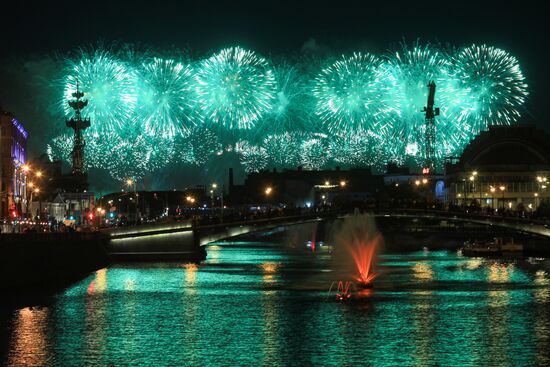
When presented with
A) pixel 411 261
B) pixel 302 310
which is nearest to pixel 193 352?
pixel 302 310

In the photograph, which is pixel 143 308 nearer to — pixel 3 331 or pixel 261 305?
pixel 261 305

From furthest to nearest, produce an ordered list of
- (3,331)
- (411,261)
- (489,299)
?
(411,261)
(489,299)
(3,331)

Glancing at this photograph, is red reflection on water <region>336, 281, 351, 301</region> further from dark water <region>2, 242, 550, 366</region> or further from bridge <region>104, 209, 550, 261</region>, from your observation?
bridge <region>104, 209, 550, 261</region>

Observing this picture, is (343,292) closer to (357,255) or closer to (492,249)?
(357,255)

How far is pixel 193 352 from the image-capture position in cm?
6081

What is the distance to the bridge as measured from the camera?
131 meters

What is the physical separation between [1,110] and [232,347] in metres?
99.6

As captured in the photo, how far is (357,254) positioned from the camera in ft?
443

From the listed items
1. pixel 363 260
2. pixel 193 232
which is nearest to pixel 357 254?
pixel 363 260

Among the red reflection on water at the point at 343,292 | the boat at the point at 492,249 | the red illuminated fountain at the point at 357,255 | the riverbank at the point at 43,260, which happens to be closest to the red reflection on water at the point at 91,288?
the riverbank at the point at 43,260

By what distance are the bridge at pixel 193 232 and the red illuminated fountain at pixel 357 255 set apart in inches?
179

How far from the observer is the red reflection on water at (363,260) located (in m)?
101

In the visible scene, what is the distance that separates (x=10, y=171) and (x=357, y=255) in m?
48.8

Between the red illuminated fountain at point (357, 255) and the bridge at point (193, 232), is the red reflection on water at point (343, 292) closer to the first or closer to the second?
the red illuminated fountain at point (357, 255)
